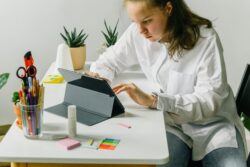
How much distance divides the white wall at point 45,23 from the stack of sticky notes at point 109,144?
1.49 metres

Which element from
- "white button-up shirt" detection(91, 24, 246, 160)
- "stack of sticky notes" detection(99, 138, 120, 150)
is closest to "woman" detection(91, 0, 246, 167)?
"white button-up shirt" detection(91, 24, 246, 160)

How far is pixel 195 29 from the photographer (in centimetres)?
166

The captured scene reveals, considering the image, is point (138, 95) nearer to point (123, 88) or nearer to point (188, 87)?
point (123, 88)

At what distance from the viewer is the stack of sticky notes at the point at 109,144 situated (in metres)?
1.22

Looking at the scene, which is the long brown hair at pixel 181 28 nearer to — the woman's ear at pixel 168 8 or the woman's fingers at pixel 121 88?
the woman's ear at pixel 168 8

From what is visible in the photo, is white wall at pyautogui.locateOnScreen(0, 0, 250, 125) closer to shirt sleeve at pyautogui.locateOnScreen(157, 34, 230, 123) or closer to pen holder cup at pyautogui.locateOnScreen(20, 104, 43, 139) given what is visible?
shirt sleeve at pyautogui.locateOnScreen(157, 34, 230, 123)

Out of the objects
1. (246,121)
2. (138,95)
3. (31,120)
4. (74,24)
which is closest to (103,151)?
(31,120)

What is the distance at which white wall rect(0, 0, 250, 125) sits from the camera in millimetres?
2582

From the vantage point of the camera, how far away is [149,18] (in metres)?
1.58

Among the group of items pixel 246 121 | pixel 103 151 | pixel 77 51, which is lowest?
pixel 246 121

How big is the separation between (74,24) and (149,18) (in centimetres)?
122

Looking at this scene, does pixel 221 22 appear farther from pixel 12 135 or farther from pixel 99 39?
pixel 12 135

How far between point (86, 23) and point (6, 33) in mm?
556

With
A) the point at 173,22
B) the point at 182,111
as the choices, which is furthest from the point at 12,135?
the point at 173,22
